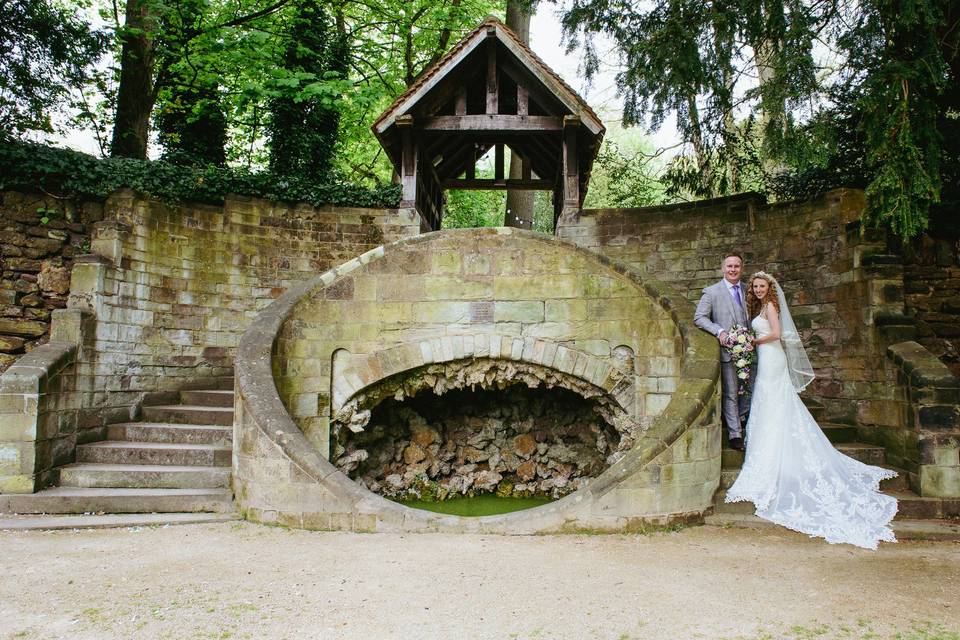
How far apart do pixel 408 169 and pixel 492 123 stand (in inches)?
64.6

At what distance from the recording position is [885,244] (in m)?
7.02

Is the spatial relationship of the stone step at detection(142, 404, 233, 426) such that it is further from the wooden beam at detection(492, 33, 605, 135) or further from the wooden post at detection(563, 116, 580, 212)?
the wooden beam at detection(492, 33, 605, 135)

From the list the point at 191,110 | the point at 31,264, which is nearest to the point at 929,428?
the point at 31,264

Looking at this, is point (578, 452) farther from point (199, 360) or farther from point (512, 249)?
point (199, 360)

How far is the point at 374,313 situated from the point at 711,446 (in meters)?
3.57

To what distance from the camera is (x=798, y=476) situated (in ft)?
16.6

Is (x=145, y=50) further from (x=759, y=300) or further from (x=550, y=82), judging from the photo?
(x=759, y=300)

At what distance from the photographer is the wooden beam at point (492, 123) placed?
955 centimetres

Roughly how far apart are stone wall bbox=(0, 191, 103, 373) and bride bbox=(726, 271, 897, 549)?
8292 millimetres

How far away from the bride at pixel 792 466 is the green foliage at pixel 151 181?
6.79m

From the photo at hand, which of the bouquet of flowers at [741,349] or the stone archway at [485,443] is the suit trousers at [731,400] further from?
the stone archway at [485,443]

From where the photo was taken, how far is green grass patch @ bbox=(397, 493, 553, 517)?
733cm

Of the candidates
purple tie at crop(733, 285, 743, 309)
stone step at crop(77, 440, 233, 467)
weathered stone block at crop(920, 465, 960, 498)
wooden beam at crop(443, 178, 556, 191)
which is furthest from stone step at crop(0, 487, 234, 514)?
wooden beam at crop(443, 178, 556, 191)

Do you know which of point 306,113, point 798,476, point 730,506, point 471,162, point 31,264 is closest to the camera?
point 798,476
